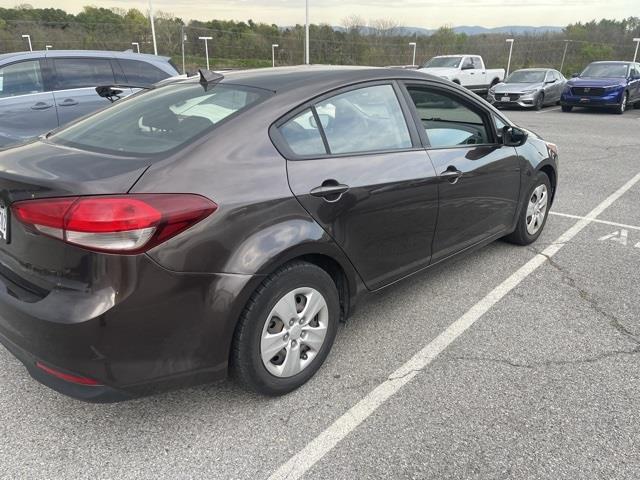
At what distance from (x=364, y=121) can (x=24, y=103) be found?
5.20m

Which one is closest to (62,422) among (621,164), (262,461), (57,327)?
(57,327)

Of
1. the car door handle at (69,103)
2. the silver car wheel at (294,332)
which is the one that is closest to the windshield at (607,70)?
the car door handle at (69,103)

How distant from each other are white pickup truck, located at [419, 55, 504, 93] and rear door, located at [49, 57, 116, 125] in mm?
14736

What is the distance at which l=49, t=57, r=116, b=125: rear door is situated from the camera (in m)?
6.50

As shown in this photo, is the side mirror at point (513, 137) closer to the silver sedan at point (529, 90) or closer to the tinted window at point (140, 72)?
the tinted window at point (140, 72)

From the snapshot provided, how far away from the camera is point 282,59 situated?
47875mm

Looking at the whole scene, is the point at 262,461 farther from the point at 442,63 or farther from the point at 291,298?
the point at 442,63

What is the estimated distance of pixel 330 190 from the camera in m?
2.51

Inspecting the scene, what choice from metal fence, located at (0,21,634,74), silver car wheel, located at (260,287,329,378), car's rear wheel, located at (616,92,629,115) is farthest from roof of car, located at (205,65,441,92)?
metal fence, located at (0,21,634,74)

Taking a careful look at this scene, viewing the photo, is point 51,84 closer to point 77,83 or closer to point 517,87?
point 77,83

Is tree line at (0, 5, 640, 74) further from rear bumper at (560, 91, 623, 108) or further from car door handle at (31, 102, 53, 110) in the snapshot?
car door handle at (31, 102, 53, 110)

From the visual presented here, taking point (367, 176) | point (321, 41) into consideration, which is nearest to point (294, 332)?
point (367, 176)

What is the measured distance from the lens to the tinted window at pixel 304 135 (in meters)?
2.47

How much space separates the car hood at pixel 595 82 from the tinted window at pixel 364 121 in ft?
52.3
